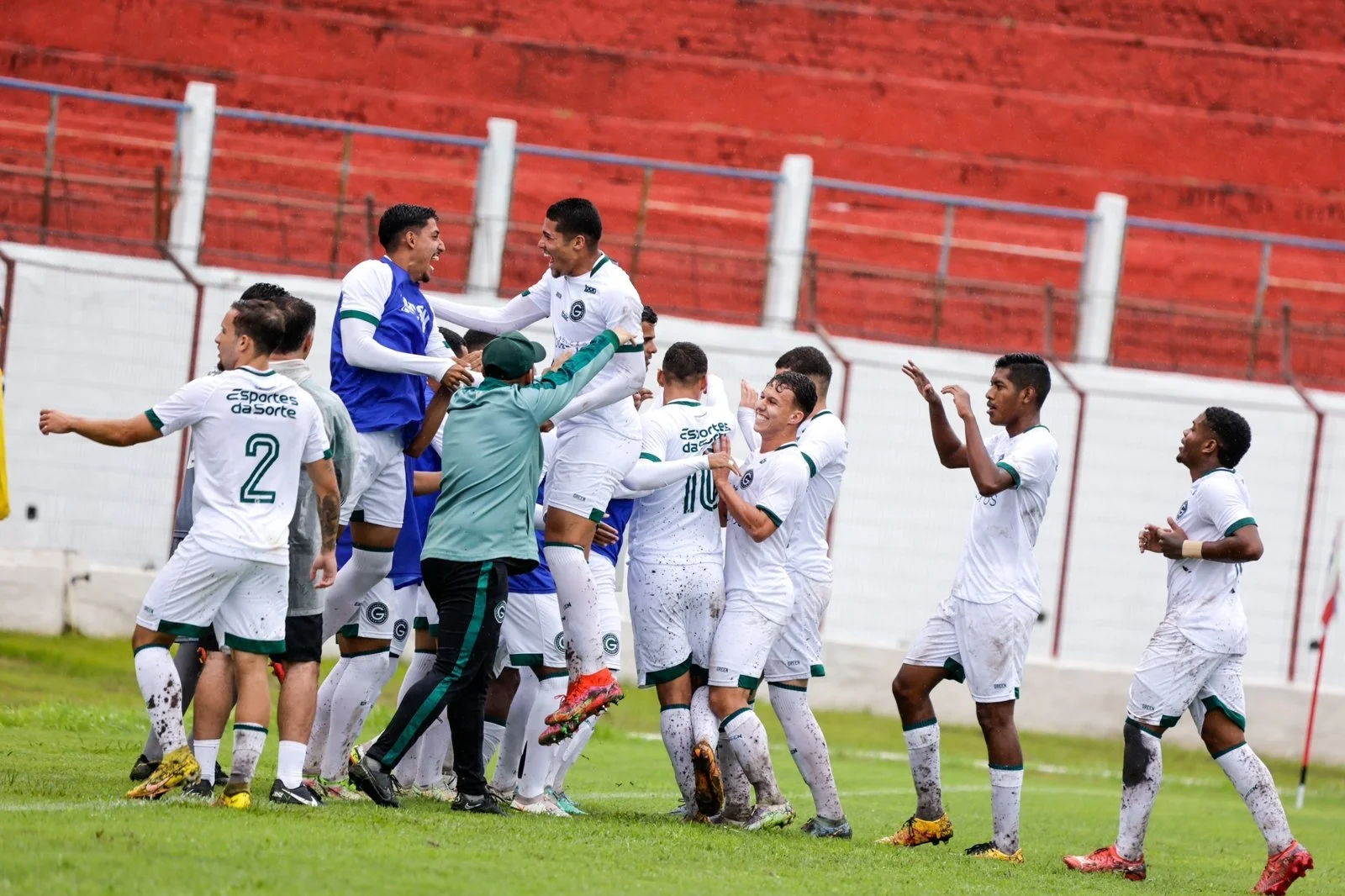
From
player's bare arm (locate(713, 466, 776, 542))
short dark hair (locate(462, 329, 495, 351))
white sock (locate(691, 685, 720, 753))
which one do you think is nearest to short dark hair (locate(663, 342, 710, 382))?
player's bare arm (locate(713, 466, 776, 542))

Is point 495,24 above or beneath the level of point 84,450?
above

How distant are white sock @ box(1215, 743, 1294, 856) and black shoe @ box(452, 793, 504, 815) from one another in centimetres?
361

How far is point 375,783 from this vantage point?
8180 mm

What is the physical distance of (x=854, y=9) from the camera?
30.0m

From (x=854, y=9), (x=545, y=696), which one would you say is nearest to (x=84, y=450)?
(x=545, y=696)

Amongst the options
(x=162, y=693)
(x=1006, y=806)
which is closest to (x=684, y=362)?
(x=1006, y=806)

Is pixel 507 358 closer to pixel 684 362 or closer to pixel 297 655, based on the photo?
pixel 684 362

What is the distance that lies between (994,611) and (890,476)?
1009cm

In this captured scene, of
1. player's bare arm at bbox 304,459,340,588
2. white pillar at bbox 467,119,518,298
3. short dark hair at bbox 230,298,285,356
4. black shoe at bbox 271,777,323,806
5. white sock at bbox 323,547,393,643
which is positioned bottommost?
black shoe at bbox 271,777,323,806

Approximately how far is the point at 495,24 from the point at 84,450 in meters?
13.6

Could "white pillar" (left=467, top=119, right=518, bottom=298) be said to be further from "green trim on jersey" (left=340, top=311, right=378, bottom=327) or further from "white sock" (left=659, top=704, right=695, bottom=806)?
"white sock" (left=659, top=704, right=695, bottom=806)

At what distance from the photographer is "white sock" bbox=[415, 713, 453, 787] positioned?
927 cm

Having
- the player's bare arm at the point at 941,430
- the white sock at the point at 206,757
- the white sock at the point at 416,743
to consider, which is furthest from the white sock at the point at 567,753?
the player's bare arm at the point at 941,430

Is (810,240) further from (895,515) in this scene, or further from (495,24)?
(895,515)
